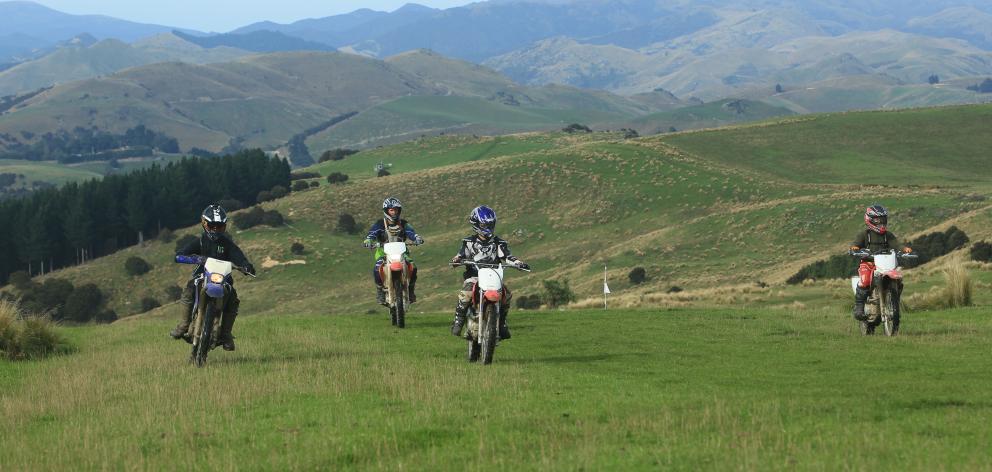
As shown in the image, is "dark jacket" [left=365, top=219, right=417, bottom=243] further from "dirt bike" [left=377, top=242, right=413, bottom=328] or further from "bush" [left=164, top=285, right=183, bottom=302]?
"bush" [left=164, top=285, right=183, bottom=302]

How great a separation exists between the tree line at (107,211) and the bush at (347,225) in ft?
85.1

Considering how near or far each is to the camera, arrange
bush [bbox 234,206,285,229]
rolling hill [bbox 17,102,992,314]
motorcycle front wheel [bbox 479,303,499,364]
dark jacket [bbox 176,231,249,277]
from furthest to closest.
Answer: bush [bbox 234,206,285,229], rolling hill [bbox 17,102,992,314], dark jacket [bbox 176,231,249,277], motorcycle front wheel [bbox 479,303,499,364]

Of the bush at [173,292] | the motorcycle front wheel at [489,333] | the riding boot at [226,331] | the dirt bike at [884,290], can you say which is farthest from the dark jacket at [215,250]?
the bush at [173,292]

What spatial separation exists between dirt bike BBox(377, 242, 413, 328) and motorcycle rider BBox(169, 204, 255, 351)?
6408mm

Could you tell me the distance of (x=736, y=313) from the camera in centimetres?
3184

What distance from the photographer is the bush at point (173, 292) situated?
11101 cm

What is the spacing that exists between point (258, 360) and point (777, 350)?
9.61 m

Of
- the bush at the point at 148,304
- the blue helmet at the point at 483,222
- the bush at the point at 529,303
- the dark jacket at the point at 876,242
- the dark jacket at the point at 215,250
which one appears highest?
the blue helmet at the point at 483,222

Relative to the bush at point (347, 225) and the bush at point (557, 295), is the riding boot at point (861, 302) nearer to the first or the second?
the bush at point (557, 295)

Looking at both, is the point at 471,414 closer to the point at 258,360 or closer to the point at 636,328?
the point at 258,360

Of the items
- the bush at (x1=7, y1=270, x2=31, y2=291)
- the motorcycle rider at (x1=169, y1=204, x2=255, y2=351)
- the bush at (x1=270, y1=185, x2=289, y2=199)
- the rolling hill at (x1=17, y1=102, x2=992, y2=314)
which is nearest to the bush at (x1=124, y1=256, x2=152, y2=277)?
the rolling hill at (x1=17, y1=102, x2=992, y2=314)

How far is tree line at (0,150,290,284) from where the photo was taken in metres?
136

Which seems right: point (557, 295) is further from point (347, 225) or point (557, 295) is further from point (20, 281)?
point (20, 281)

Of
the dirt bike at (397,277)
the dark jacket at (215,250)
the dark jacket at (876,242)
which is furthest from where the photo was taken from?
the dirt bike at (397,277)
